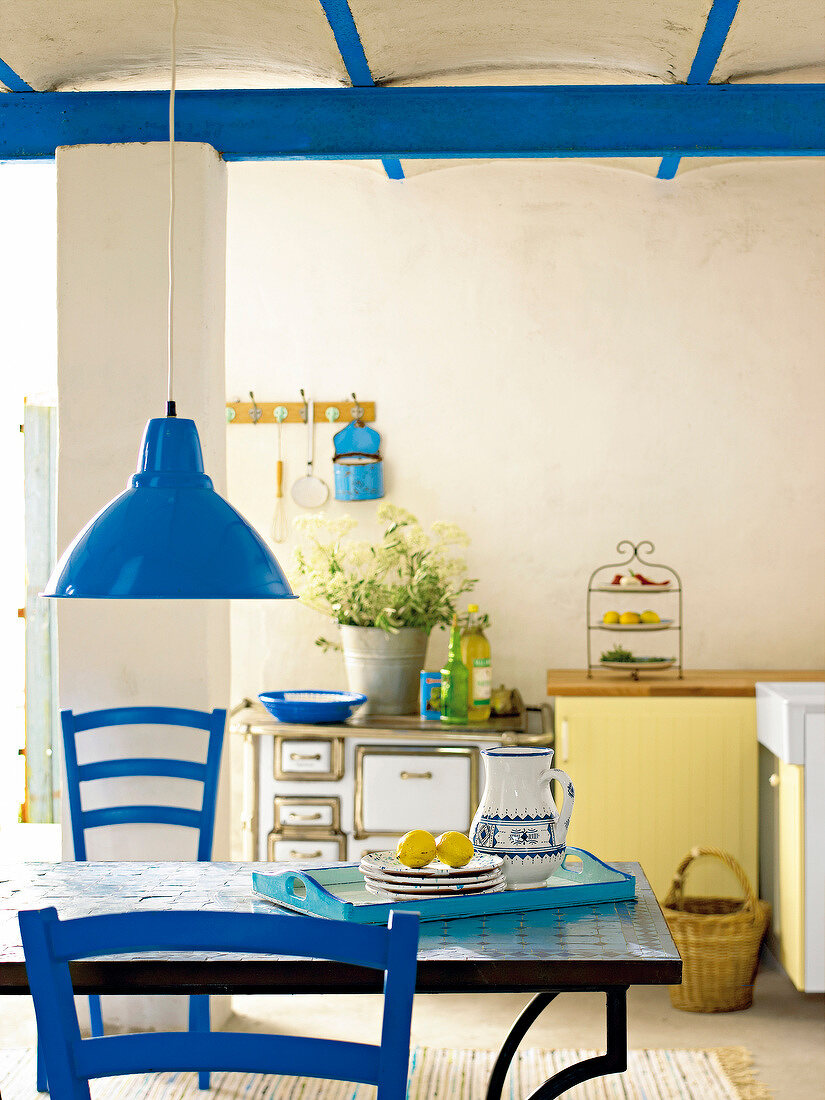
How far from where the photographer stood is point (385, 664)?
4.26 meters

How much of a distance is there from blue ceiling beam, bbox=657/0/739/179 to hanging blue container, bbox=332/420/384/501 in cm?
193

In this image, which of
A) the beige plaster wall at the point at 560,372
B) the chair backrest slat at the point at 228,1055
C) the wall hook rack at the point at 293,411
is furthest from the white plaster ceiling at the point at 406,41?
the chair backrest slat at the point at 228,1055

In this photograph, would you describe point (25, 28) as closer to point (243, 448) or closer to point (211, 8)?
point (211, 8)

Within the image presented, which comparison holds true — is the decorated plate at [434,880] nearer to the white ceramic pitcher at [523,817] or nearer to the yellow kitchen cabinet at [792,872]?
the white ceramic pitcher at [523,817]

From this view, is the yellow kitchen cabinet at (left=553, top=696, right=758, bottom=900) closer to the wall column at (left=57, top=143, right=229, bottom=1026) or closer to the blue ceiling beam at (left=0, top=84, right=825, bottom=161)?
the wall column at (left=57, top=143, right=229, bottom=1026)

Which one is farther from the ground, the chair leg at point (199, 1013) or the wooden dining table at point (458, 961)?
the wooden dining table at point (458, 961)

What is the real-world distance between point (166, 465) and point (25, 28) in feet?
5.36

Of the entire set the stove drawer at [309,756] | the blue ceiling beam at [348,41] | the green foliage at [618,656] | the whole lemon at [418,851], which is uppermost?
the blue ceiling beam at [348,41]

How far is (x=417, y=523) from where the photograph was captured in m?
4.59

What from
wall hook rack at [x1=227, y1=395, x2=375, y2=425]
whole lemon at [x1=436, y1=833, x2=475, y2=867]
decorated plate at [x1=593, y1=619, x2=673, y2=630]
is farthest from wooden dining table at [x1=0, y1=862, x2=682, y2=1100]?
wall hook rack at [x1=227, y1=395, x2=375, y2=425]

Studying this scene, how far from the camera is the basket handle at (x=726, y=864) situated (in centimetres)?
370

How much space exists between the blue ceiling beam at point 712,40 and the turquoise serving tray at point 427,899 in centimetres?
207

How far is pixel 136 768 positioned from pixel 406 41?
2072 millimetres

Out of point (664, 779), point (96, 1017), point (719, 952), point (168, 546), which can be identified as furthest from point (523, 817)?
point (664, 779)
